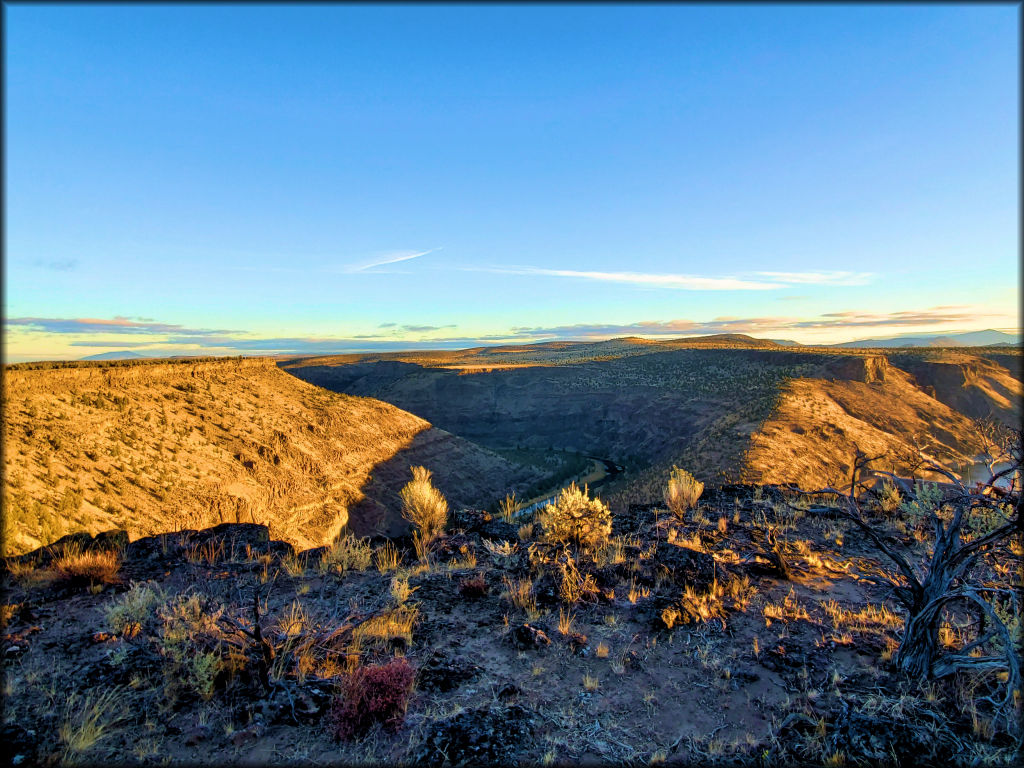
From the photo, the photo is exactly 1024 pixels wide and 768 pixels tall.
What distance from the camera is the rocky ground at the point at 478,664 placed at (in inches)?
143

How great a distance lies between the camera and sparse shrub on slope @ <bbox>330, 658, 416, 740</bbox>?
3842 millimetres

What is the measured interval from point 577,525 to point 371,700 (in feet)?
16.9

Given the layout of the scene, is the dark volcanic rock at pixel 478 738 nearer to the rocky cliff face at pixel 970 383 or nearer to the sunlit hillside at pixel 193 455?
the sunlit hillside at pixel 193 455

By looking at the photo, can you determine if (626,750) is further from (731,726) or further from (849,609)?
(849,609)

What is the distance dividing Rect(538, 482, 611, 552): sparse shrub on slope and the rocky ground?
0.46 m

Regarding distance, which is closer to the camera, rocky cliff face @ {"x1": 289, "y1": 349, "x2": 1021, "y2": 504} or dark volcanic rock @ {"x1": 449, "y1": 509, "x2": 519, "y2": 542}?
dark volcanic rock @ {"x1": 449, "y1": 509, "x2": 519, "y2": 542}

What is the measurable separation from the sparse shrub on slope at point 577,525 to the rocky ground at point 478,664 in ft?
1.50

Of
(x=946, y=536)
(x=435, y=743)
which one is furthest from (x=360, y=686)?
(x=946, y=536)

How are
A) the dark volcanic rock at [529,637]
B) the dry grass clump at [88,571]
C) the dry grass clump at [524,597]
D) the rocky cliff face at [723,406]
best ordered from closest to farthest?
the dark volcanic rock at [529,637] < the dry grass clump at [524,597] < the dry grass clump at [88,571] < the rocky cliff face at [723,406]

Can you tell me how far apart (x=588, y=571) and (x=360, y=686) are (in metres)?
4.06

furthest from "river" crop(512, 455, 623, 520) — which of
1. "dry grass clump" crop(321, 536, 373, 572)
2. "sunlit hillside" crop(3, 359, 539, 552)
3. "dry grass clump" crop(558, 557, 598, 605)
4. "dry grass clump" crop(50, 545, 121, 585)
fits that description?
"dry grass clump" crop(50, 545, 121, 585)

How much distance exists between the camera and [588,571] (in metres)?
7.15

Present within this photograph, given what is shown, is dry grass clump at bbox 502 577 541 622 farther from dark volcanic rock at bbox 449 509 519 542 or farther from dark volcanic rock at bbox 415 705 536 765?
dark volcanic rock at bbox 449 509 519 542

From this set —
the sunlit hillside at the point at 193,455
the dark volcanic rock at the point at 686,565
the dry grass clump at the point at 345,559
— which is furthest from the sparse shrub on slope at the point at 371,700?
the sunlit hillside at the point at 193,455
